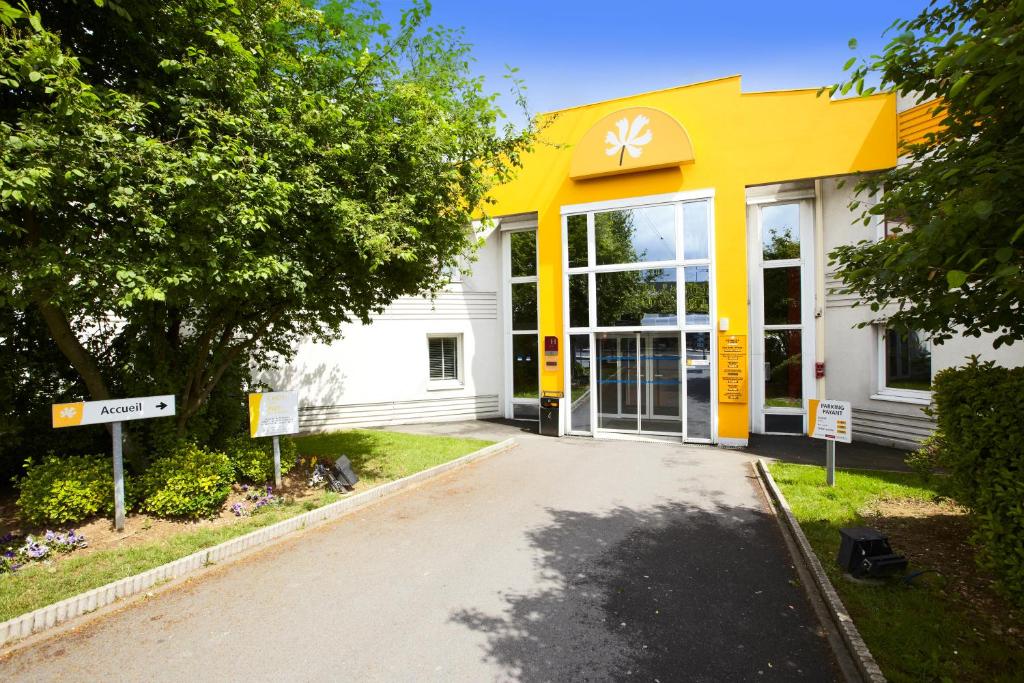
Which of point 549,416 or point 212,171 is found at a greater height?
point 212,171

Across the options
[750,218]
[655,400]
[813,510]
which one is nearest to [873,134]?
[750,218]

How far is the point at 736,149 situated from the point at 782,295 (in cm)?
416

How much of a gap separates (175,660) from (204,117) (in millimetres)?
6117

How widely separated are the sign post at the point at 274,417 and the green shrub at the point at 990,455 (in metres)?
8.60

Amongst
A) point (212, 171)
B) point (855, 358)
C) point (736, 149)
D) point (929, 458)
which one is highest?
point (736, 149)

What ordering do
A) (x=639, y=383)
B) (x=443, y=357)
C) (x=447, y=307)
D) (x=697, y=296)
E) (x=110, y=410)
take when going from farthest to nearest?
(x=443, y=357)
(x=447, y=307)
(x=639, y=383)
(x=697, y=296)
(x=110, y=410)

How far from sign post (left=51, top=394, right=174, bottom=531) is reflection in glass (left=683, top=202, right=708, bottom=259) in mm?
11409

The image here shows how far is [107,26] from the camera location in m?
6.26

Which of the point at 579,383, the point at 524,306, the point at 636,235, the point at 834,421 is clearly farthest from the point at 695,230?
the point at 524,306

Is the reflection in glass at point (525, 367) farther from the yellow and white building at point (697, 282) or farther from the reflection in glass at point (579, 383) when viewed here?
the reflection in glass at point (579, 383)

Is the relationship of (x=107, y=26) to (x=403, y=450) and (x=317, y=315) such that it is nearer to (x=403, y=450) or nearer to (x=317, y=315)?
(x=317, y=315)

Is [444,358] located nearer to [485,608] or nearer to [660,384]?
[660,384]

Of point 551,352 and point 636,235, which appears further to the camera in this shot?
point 551,352

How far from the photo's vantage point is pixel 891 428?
470 inches
